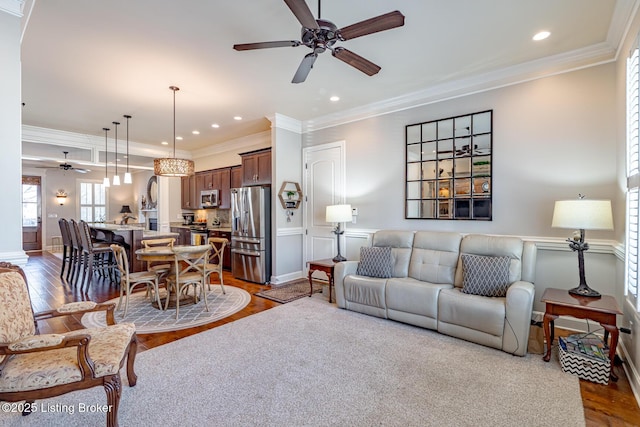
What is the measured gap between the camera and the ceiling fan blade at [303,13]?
1754 mm

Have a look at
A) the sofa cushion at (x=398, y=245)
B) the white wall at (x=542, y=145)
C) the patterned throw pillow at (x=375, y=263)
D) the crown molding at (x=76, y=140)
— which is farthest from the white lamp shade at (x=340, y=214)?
the crown molding at (x=76, y=140)

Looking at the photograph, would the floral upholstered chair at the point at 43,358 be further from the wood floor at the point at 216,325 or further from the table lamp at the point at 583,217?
the table lamp at the point at 583,217

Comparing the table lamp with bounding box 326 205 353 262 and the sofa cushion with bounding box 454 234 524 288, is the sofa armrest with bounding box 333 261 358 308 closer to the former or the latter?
the table lamp with bounding box 326 205 353 262

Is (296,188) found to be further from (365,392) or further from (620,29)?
(620,29)

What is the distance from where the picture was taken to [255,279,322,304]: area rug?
441cm

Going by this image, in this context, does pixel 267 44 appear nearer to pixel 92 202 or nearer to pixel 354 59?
pixel 354 59

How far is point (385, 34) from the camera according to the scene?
9.17ft

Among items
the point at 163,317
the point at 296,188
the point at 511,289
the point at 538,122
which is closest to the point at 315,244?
the point at 296,188

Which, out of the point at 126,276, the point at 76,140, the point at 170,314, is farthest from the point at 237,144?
the point at 170,314

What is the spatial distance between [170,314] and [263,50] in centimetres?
332

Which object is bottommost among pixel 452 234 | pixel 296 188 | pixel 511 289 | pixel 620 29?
pixel 511 289

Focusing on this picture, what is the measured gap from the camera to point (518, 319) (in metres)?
2.62

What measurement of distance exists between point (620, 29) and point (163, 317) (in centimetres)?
553

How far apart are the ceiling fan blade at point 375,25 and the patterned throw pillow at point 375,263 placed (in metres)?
2.54
